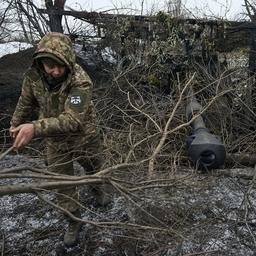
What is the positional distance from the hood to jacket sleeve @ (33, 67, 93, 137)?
0.13 meters

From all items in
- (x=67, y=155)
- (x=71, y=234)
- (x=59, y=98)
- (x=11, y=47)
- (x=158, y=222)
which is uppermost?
(x=11, y=47)

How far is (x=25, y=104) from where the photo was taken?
3.42 m

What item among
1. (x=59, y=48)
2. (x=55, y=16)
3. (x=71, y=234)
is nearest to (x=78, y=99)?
(x=59, y=48)

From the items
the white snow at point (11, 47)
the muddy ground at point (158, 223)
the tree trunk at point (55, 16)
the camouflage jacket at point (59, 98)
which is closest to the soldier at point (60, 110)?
the camouflage jacket at point (59, 98)

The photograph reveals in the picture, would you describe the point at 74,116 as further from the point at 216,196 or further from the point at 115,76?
the point at 115,76

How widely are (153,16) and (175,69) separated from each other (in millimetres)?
914

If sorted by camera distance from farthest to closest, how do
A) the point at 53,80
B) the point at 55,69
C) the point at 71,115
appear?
the point at 53,80 < the point at 55,69 < the point at 71,115

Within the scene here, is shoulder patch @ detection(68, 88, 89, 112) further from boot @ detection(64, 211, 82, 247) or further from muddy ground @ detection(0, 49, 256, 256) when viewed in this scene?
boot @ detection(64, 211, 82, 247)

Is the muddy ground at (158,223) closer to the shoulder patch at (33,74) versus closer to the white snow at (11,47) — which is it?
the shoulder patch at (33,74)

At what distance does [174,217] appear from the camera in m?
3.64

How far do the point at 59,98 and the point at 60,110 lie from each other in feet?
0.30

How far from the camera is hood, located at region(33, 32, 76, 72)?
3.01 m

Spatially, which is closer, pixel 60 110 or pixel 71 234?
pixel 60 110

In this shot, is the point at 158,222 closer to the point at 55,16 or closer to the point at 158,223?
the point at 158,223
